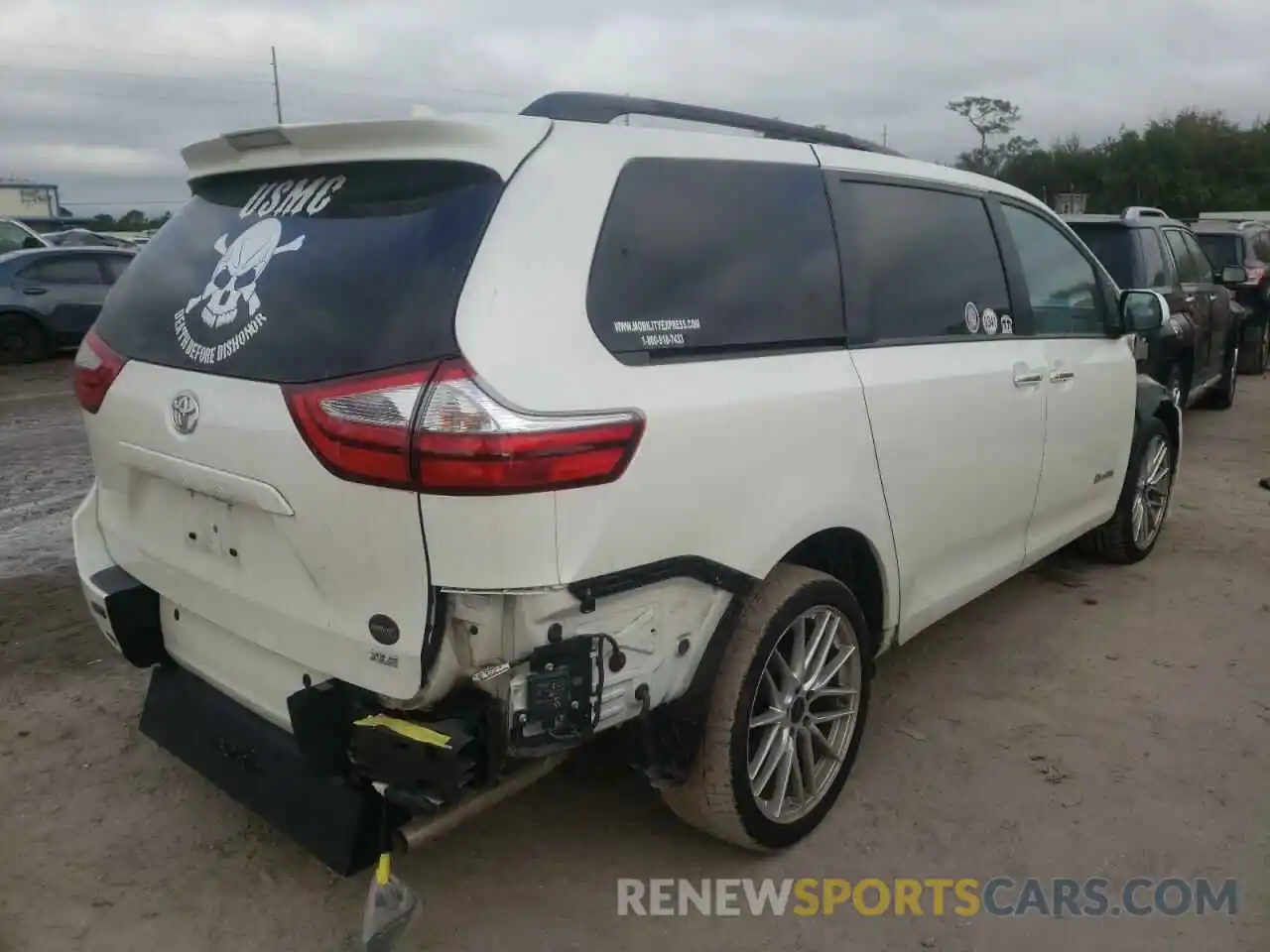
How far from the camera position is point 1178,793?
3.26 m

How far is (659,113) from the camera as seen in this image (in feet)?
9.16

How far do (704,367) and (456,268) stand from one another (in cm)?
65

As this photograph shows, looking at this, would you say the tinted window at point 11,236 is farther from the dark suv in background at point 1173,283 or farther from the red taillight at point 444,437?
the red taillight at point 444,437

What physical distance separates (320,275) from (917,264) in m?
1.95

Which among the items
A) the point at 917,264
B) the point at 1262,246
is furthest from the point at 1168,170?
the point at 917,264

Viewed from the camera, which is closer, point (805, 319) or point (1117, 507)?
point (805, 319)

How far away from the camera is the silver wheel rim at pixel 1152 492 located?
5.19 meters

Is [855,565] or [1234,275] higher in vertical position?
[1234,275]

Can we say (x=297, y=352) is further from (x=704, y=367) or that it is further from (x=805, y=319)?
(x=805, y=319)

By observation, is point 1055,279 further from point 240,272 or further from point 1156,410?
point 240,272

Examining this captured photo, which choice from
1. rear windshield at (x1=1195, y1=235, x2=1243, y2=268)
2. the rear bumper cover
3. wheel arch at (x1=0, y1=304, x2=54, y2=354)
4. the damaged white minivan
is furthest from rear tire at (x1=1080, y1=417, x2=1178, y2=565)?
wheel arch at (x1=0, y1=304, x2=54, y2=354)

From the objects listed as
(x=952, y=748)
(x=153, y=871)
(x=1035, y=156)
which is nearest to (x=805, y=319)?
(x=952, y=748)

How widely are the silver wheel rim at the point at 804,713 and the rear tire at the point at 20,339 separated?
13084 millimetres

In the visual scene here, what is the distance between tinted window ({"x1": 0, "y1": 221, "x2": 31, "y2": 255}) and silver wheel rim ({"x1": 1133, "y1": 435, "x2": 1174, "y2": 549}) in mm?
19232
